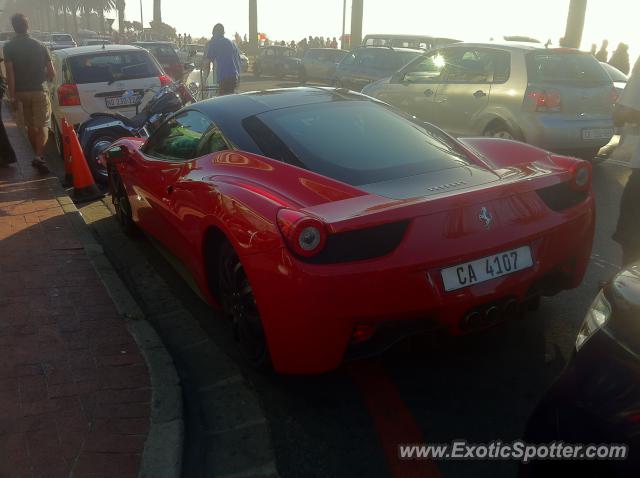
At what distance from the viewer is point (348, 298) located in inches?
113

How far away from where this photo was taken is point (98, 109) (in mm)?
9383

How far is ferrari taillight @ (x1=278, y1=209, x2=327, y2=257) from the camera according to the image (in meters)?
2.87

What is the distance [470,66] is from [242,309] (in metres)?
6.44

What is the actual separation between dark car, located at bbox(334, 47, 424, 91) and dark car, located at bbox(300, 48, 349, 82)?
11.7m

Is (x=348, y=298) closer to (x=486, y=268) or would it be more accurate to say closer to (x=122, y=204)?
(x=486, y=268)

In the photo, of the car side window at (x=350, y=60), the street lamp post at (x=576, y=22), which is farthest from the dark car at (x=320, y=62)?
the car side window at (x=350, y=60)

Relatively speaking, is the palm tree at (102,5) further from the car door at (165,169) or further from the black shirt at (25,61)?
the car door at (165,169)

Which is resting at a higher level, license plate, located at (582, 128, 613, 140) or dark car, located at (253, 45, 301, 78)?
license plate, located at (582, 128, 613, 140)

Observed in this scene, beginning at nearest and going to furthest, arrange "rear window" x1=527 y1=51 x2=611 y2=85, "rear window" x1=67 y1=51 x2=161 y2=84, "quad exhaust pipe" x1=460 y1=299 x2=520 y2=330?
1. "quad exhaust pipe" x1=460 y1=299 x2=520 y2=330
2. "rear window" x1=527 y1=51 x2=611 y2=85
3. "rear window" x1=67 y1=51 x2=161 y2=84

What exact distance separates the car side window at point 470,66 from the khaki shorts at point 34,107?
5450mm

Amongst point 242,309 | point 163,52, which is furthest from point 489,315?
point 163,52

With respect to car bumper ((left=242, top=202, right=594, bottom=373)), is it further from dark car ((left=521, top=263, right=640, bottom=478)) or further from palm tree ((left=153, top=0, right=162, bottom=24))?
palm tree ((left=153, top=0, right=162, bottom=24))

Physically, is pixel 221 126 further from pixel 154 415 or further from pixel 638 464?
pixel 638 464

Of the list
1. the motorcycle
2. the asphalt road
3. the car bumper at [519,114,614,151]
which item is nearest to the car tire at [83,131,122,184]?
the motorcycle
